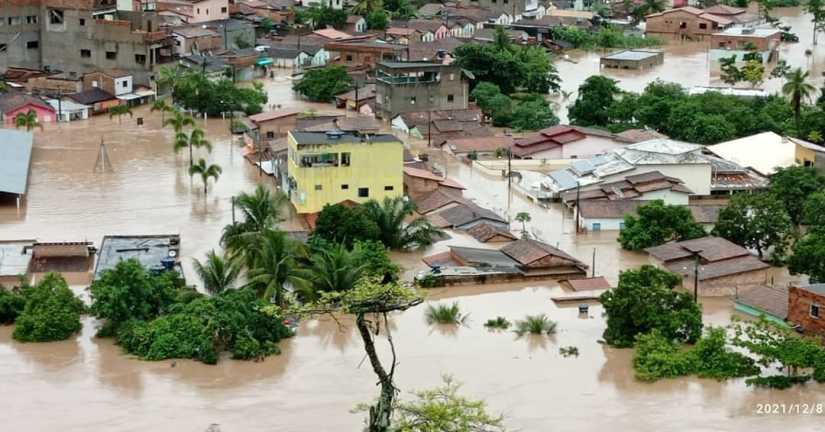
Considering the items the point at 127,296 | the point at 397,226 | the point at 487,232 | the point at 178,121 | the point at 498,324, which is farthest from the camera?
the point at 178,121

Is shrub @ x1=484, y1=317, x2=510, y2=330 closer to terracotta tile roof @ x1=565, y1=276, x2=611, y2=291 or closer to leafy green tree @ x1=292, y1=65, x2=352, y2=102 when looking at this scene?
terracotta tile roof @ x1=565, y1=276, x2=611, y2=291

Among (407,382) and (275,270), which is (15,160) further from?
(407,382)

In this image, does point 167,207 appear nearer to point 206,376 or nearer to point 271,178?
point 271,178

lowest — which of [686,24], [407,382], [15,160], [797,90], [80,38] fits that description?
[407,382]

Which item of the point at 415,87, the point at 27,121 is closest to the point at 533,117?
the point at 415,87

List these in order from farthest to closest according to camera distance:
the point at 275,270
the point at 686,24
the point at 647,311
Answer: the point at 686,24 < the point at 275,270 < the point at 647,311
